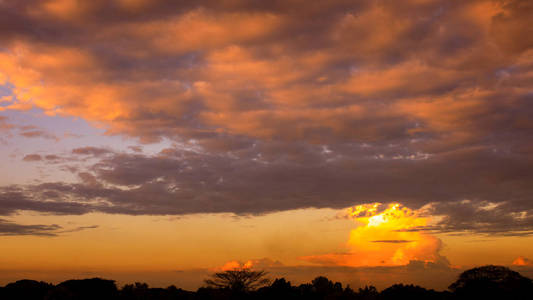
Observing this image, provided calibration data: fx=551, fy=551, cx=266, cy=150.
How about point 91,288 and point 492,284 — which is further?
point 91,288

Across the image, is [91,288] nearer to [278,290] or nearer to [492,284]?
[278,290]

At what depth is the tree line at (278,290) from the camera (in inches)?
4181

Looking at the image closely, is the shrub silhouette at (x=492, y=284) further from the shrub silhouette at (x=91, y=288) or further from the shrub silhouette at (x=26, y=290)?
the shrub silhouette at (x=26, y=290)

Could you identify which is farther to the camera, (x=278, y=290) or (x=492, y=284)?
(x=278, y=290)

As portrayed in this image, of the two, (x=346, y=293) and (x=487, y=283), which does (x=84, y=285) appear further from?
(x=487, y=283)

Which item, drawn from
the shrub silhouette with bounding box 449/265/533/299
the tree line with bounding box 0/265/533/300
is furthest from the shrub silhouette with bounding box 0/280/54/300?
the shrub silhouette with bounding box 449/265/533/299

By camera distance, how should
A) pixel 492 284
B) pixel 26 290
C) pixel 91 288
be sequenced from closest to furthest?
pixel 492 284
pixel 26 290
pixel 91 288

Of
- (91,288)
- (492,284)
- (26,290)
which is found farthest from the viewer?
(91,288)

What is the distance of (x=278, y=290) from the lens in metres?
147

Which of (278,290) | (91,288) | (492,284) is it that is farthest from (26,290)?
(492,284)

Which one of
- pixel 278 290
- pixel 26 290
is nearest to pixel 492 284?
pixel 278 290

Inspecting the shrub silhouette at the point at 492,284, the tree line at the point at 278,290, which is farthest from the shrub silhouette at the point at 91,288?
the shrub silhouette at the point at 492,284

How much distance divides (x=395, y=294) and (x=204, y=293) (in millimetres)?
59198

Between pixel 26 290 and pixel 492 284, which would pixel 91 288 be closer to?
pixel 26 290
